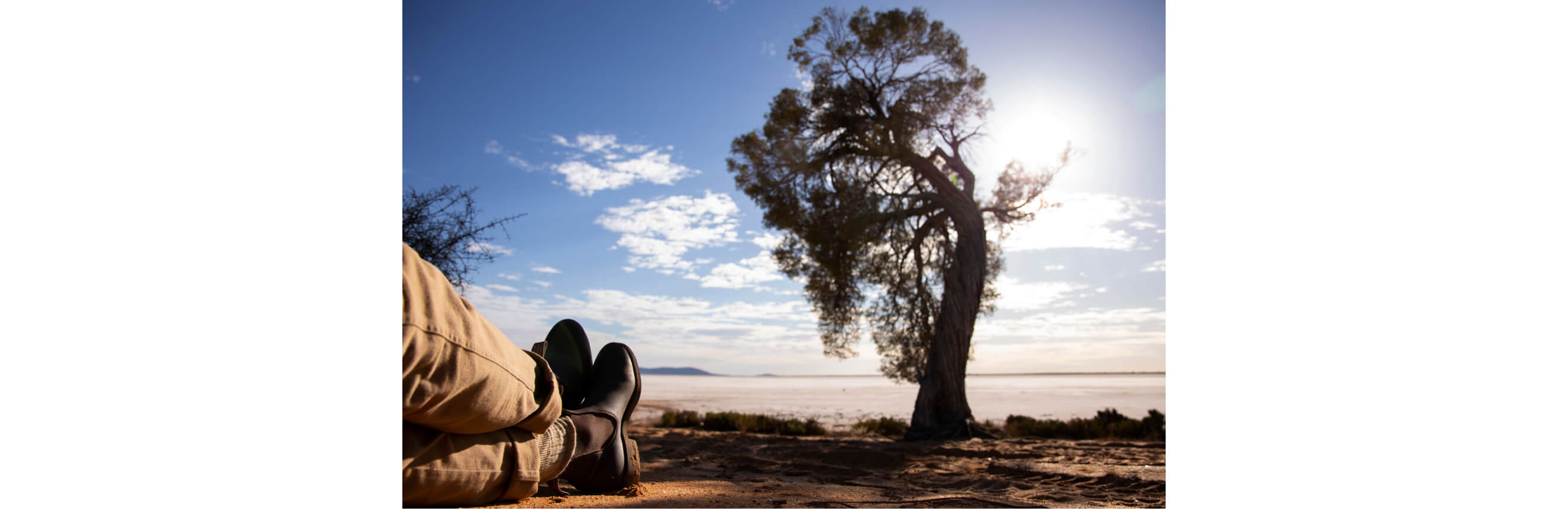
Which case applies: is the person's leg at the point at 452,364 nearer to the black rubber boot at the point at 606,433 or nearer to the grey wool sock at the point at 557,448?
the grey wool sock at the point at 557,448

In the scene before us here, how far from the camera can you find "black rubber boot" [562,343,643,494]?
140 centimetres

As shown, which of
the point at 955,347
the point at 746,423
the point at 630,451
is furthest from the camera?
the point at 746,423

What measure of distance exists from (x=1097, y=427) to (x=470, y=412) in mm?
5013

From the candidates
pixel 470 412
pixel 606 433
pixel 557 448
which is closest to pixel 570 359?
pixel 606 433

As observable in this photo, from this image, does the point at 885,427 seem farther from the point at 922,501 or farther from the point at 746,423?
the point at 922,501

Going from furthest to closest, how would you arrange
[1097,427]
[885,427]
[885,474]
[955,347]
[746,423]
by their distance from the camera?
[885,427]
[746,423]
[955,347]
[1097,427]
[885,474]

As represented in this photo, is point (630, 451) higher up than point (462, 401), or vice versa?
point (462, 401)

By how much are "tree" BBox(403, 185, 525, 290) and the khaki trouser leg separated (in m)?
3.03

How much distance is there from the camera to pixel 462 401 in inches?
35.1

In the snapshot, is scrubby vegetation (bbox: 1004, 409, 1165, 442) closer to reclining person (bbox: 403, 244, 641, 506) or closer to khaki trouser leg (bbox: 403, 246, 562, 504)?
reclining person (bbox: 403, 244, 641, 506)

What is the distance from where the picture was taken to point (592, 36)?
4.01 m

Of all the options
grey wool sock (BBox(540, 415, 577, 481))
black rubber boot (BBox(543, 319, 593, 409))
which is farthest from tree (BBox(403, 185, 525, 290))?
grey wool sock (BBox(540, 415, 577, 481))

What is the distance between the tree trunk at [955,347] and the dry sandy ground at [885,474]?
0.32m
